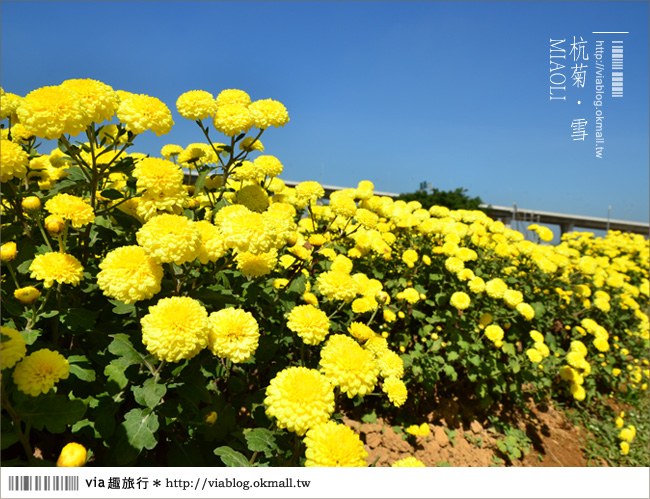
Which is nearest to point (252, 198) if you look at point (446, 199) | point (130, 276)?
point (130, 276)

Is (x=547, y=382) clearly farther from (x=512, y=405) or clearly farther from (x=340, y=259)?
(x=340, y=259)

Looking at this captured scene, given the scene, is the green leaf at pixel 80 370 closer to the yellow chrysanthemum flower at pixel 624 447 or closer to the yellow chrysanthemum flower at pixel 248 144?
the yellow chrysanthemum flower at pixel 248 144

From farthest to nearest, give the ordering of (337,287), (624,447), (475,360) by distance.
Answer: (624,447) < (475,360) < (337,287)

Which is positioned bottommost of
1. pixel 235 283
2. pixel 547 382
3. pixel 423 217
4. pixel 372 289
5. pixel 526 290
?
pixel 547 382

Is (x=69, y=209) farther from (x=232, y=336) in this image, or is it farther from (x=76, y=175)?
(x=232, y=336)

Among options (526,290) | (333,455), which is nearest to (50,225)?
(333,455)

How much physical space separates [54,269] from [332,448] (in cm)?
104

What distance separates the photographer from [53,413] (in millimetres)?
1063

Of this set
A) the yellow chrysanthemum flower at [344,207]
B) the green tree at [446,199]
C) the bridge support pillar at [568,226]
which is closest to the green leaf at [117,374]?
the yellow chrysanthemum flower at [344,207]

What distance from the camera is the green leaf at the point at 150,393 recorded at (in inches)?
43.2

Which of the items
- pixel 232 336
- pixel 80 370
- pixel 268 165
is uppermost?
pixel 268 165

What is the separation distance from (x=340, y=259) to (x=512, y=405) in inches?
105

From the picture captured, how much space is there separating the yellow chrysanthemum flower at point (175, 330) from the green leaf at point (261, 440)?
401 mm

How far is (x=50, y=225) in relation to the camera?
124 cm
